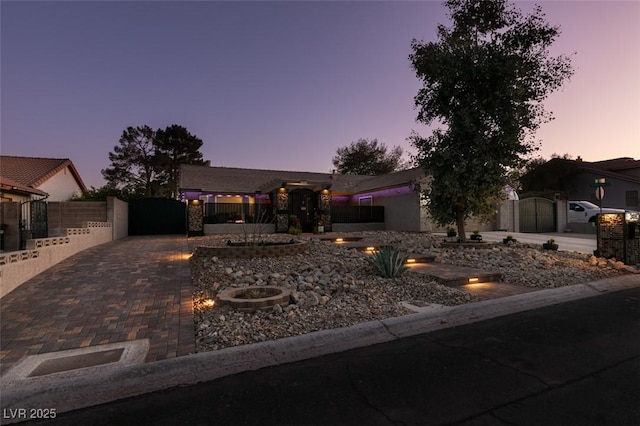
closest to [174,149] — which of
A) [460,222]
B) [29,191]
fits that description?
[29,191]

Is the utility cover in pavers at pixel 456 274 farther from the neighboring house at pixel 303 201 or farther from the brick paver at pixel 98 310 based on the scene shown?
the neighboring house at pixel 303 201

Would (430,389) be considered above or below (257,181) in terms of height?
below

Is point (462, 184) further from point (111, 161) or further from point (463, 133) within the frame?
point (111, 161)

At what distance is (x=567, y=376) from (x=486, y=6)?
14.4 m

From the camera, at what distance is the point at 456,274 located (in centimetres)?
815

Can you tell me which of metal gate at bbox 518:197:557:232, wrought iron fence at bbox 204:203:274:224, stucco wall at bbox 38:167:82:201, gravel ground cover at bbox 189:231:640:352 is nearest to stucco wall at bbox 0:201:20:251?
gravel ground cover at bbox 189:231:640:352

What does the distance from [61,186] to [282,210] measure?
16.4 metres

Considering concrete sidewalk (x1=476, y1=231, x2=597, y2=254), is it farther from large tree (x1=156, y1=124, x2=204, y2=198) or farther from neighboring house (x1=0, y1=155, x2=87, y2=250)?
large tree (x1=156, y1=124, x2=204, y2=198)

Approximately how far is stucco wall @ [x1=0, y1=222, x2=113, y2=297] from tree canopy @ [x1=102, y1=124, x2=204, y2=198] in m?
27.8

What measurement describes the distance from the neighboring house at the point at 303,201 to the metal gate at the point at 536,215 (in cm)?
245

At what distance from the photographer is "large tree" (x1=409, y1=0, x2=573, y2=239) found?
12.6 metres

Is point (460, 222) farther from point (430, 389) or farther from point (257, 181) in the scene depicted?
point (257, 181)

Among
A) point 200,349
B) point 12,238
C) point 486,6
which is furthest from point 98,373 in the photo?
point 486,6

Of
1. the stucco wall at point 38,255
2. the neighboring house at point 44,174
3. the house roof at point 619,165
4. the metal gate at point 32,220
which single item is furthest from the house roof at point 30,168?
the house roof at point 619,165
